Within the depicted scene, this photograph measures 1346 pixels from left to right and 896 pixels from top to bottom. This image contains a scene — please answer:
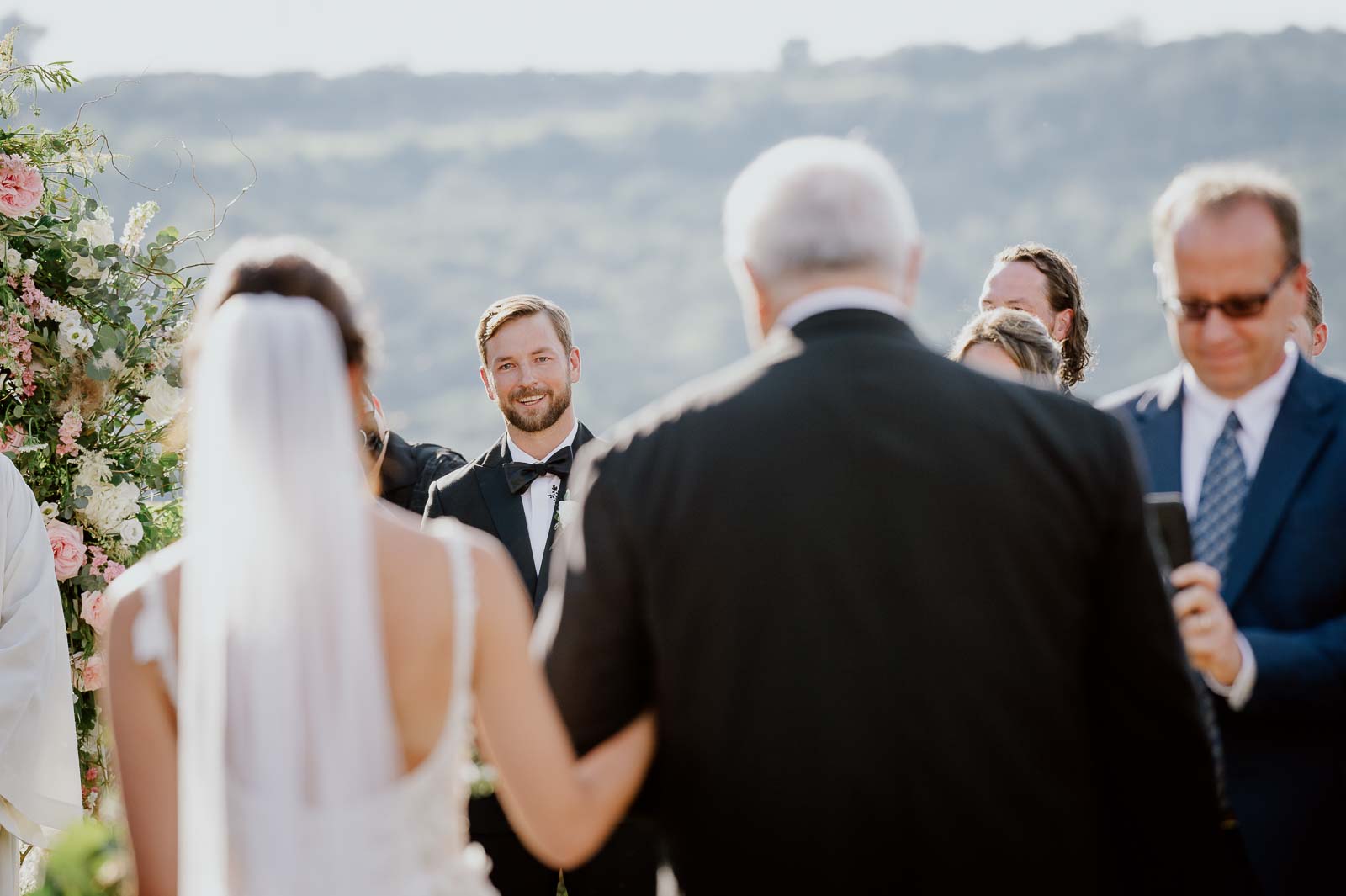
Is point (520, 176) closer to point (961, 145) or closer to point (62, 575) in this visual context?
point (961, 145)

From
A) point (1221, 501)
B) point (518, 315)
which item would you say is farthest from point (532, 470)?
point (1221, 501)

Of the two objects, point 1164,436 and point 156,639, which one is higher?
point 1164,436

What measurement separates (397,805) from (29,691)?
128 inches

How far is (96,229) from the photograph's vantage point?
5.47m

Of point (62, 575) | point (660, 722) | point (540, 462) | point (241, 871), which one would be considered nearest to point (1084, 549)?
point (660, 722)

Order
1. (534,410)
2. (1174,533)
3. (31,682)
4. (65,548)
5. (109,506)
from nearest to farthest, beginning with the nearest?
(1174,533), (31,682), (65,548), (109,506), (534,410)

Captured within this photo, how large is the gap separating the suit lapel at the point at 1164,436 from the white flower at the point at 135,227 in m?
3.94

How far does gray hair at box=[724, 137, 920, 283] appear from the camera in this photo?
7.99 feet

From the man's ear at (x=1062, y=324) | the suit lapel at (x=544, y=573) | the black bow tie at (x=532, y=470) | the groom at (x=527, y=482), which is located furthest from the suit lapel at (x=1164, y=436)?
the black bow tie at (x=532, y=470)

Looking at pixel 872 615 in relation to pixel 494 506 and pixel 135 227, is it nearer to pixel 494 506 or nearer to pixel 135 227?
pixel 494 506

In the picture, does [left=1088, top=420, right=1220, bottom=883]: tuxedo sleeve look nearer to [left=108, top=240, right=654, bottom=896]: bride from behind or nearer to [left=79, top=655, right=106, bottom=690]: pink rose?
[left=108, top=240, right=654, bottom=896]: bride from behind

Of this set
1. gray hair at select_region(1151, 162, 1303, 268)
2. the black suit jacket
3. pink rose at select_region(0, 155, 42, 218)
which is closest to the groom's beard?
pink rose at select_region(0, 155, 42, 218)

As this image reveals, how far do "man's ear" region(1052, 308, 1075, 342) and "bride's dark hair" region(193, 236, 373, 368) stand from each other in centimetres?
343

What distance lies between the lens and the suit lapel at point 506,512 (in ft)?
17.6
